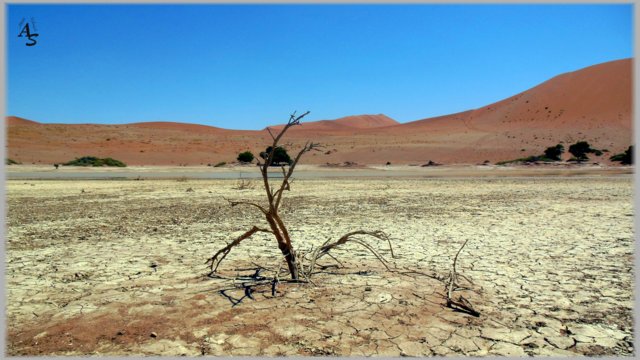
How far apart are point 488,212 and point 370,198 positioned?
170 inches

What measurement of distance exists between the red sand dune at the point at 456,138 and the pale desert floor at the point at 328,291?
3783 centimetres

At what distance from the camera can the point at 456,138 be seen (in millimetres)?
66625

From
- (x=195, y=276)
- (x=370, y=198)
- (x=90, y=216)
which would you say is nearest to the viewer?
(x=195, y=276)

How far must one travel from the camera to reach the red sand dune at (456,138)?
5112 centimetres

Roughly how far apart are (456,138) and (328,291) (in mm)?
65334

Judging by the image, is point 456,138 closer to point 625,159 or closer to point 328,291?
point 625,159

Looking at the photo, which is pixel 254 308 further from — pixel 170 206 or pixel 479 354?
pixel 170 206

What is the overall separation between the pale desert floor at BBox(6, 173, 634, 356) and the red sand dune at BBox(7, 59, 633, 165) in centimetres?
3783

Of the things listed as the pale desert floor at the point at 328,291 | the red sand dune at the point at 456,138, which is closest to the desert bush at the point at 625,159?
the red sand dune at the point at 456,138

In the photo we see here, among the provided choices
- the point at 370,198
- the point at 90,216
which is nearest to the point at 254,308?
the point at 90,216

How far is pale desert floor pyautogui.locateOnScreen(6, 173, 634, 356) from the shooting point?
3564 millimetres

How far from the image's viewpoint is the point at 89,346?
11.5 ft

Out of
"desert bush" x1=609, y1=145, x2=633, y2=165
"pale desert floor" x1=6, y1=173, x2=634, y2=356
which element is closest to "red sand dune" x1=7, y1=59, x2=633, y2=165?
"desert bush" x1=609, y1=145, x2=633, y2=165

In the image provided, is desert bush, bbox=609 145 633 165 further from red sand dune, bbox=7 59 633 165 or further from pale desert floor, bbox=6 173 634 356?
pale desert floor, bbox=6 173 634 356
